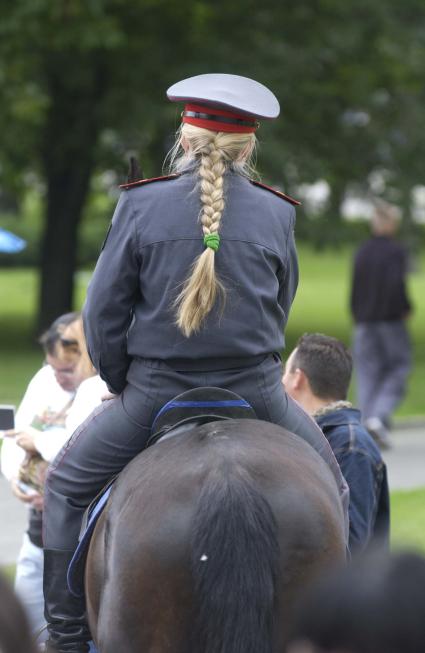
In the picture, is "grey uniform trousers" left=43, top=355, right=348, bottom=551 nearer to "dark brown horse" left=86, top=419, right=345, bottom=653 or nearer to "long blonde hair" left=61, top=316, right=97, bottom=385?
"dark brown horse" left=86, top=419, right=345, bottom=653

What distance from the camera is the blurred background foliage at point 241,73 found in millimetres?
18391

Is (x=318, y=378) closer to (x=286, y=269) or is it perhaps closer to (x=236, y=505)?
(x=286, y=269)

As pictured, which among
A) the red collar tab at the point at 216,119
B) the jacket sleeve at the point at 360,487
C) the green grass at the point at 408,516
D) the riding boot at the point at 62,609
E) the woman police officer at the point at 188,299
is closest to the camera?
the woman police officer at the point at 188,299

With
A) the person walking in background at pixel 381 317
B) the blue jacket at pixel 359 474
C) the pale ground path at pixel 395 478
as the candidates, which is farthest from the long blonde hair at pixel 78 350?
the person walking in background at pixel 381 317

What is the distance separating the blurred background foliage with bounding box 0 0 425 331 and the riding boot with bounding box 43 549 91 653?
548 inches

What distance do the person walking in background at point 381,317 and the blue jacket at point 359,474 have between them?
7.45 meters

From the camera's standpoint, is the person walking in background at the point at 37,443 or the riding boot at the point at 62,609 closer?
the riding boot at the point at 62,609

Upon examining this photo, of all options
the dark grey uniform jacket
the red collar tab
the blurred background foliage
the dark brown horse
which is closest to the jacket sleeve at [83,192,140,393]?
the dark grey uniform jacket

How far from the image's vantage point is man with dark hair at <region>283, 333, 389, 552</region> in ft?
15.9

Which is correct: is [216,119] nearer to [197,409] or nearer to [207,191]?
[207,191]

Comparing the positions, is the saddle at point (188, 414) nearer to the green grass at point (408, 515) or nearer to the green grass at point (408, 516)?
the green grass at point (408, 516)

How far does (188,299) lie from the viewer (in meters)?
3.81

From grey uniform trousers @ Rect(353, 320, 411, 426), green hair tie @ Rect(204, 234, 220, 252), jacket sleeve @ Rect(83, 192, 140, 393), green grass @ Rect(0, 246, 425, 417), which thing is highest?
green hair tie @ Rect(204, 234, 220, 252)

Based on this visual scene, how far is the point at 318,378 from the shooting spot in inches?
205
